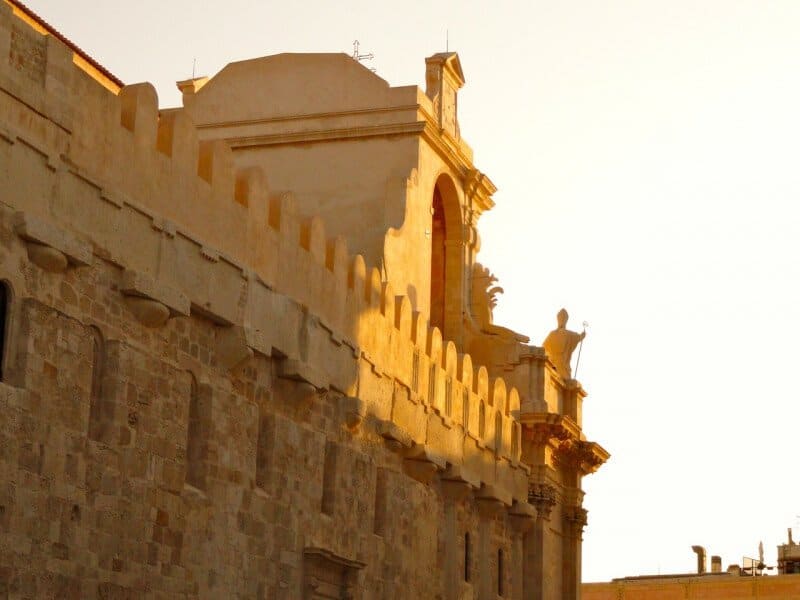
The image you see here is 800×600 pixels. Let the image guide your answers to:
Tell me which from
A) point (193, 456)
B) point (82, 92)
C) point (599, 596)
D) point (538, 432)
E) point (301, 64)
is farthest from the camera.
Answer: point (599, 596)

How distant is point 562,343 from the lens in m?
33.8

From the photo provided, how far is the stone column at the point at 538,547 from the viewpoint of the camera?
30406 mm

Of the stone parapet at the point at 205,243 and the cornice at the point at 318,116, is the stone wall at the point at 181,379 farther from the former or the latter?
the cornice at the point at 318,116

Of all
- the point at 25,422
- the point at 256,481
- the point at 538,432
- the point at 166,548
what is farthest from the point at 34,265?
the point at 538,432

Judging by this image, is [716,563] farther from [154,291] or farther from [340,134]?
[154,291]

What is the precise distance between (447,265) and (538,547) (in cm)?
534

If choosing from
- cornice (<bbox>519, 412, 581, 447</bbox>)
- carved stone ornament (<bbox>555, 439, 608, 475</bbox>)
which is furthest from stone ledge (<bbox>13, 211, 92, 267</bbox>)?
carved stone ornament (<bbox>555, 439, 608, 475</bbox>)

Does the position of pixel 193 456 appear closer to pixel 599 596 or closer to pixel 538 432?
pixel 538 432

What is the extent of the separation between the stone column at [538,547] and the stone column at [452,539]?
3.95m

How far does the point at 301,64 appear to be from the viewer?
Answer: 28.7 m

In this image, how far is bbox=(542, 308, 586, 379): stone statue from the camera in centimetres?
3372

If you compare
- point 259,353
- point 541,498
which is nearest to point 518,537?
point 541,498

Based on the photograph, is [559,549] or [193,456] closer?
[193,456]

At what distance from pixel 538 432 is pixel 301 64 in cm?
806
